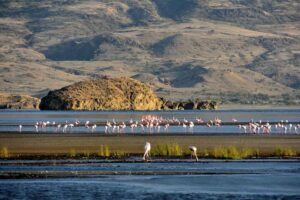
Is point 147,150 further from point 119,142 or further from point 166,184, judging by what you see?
point 119,142

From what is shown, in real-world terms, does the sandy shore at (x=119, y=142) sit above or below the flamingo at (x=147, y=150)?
below

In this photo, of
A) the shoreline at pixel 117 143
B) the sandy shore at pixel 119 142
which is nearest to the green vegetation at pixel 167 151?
the shoreline at pixel 117 143

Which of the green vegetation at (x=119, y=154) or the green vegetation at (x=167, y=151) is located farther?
the green vegetation at (x=167, y=151)

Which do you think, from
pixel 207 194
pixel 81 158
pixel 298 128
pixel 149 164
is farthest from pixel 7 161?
pixel 298 128

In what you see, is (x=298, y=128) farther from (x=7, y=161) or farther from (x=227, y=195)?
(x=227, y=195)

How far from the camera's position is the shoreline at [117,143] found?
5881 cm

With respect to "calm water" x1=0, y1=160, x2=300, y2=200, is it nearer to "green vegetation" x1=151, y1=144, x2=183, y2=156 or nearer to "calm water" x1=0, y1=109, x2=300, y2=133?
"green vegetation" x1=151, y1=144, x2=183, y2=156

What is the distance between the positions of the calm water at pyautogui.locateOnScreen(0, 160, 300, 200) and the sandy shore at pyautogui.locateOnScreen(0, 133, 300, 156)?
35.8ft

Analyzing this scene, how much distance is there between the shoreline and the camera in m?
58.8

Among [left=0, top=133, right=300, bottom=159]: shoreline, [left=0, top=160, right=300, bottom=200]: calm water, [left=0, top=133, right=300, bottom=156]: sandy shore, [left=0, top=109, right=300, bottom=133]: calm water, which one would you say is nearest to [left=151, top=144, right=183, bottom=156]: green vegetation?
[left=0, top=133, right=300, bottom=159]: shoreline

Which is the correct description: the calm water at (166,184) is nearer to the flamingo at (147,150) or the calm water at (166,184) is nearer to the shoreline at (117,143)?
the flamingo at (147,150)

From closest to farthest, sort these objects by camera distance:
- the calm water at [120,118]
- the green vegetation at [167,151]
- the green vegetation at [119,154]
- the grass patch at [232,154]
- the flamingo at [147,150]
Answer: the flamingo at [147,150] < the grass patch at [232,154] < the green vegetation at [119,154] < the green vegetation at [167,151] < the calm water at [120,118]

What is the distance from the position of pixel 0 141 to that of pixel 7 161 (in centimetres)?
2141

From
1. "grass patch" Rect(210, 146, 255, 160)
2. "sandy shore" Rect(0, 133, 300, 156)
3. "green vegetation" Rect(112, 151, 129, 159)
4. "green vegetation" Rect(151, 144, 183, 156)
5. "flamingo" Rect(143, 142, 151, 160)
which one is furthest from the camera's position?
"sandy shore" Rect(0, 133, 300, 156)
